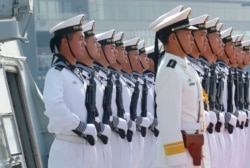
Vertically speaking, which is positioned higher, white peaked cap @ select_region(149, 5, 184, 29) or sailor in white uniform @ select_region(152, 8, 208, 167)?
white peaked cap @ select_region(149, 5, 184, 29)

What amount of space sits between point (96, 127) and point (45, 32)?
619cm

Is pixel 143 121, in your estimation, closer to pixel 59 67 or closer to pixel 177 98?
pixel 59 67

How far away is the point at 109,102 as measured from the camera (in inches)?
262

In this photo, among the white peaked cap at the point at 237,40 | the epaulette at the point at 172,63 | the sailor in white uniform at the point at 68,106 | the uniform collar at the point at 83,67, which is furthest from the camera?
the white peaked cap at the point at 237,40

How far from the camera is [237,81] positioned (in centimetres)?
837

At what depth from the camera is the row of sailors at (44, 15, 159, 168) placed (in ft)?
19.9

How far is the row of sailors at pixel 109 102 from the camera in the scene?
19.9ft

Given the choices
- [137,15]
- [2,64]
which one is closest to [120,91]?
[2,64]

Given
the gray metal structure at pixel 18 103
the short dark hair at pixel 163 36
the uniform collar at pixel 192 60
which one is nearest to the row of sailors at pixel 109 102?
the gray metal structure at pixel 18 103

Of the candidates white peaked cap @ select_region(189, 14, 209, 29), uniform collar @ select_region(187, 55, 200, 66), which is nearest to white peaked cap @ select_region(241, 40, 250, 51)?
uniform collar @ select_region(187, 55, 200, 66)

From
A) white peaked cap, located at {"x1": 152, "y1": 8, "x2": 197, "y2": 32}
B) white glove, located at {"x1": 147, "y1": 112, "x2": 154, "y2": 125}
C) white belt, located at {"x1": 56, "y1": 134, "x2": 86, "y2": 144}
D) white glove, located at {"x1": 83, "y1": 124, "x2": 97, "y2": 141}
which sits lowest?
white glove, located at {"x1": 147, "y1": 112, "x2": 154, "y2": 125}

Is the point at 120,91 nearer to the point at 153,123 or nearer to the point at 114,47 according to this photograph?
the point at 114,47

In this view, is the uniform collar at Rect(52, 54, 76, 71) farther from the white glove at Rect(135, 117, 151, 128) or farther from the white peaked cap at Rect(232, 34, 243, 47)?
the white peaked cap at Rect(232, 34, 243, 47)

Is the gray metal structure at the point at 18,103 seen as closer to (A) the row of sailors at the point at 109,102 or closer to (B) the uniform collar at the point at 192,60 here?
(A) the row of sailors at the point at 109,102
